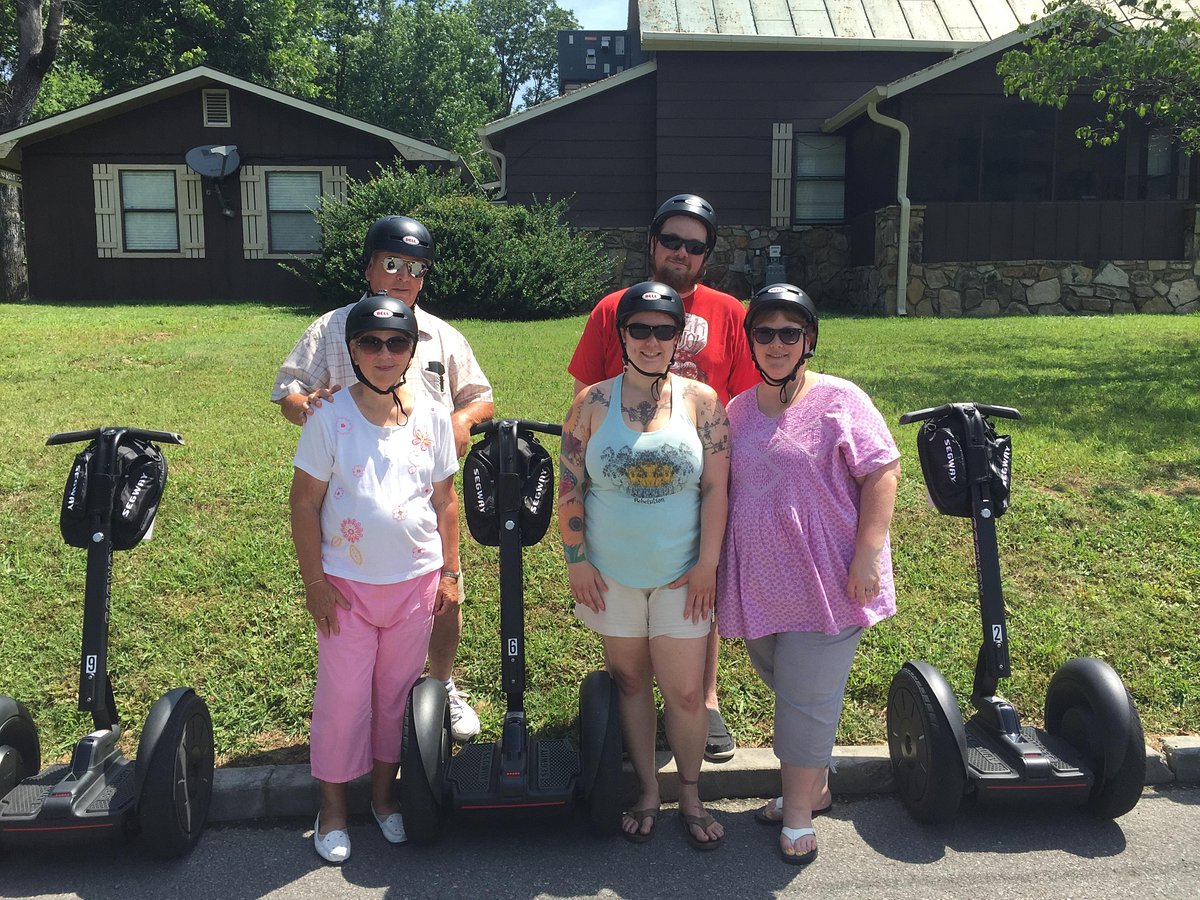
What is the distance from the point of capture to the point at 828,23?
19.0m

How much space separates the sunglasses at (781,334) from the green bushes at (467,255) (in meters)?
12.7

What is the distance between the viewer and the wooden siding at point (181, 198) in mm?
19656

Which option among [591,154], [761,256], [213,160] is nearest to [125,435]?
[591,154]

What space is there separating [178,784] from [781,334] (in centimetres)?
240

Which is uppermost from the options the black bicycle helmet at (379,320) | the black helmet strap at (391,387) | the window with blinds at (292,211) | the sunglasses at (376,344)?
the window with blinds at (292,211)

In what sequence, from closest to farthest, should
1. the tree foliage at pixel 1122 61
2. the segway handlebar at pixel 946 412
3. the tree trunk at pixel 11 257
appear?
the segway handlebar at pixel 946 412
the tree foliage at pixel 1122 61
the tree trunk at pixel 11 257

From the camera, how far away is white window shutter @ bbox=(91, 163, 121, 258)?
1975cm

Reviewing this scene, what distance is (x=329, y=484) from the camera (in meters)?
3.33

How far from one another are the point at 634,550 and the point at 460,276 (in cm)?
1296

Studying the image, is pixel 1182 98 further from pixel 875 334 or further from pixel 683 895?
pixel 683 895

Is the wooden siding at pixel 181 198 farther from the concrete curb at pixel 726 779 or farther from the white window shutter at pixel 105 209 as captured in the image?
the concrete curb at pixel 726 779

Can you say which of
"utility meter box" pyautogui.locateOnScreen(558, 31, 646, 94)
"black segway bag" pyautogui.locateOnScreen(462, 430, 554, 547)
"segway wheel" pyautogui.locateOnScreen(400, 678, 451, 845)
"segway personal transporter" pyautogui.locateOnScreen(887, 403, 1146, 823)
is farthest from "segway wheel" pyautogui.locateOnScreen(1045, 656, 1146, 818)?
"utility meter box" pyautogui.locateOnScreen(558, 31, 646, 94)

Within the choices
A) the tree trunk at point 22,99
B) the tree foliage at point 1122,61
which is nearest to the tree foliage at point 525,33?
the tree trunk at point 22,99

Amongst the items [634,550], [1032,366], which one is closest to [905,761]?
[634,550]
